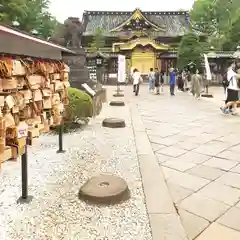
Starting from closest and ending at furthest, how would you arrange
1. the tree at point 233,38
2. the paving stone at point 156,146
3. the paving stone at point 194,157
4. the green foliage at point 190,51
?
the paving stone at point 194,157 < the paving stone at point 156,146 < the green foliage at point 190,51 < the tree at point 233,38

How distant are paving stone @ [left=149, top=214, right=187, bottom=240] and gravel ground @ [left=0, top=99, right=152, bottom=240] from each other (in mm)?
69

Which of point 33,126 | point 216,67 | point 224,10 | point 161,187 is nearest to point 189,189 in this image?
point 161,187

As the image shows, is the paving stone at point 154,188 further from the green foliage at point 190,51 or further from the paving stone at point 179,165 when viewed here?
the green foliage at point 190,51

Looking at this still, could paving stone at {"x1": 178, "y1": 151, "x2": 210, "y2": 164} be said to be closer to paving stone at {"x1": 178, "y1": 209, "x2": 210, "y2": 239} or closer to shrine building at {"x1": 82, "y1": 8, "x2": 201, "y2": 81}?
paving stone at {"x1": 178, "y1": 209, "x2": 210, "y2": 239}

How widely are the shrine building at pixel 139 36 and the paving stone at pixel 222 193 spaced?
24168 millimetres

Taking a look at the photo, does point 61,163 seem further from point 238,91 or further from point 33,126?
point 238,91

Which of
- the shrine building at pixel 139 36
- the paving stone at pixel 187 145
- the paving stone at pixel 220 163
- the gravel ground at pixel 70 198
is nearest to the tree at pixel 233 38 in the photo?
the shrine building at pixel 139 36

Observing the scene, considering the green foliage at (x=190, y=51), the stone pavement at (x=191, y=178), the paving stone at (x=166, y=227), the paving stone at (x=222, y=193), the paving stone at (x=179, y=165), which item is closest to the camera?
the paving stone at (x=166, y=227)

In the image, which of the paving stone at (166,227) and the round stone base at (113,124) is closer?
the paving stone at (166,227)

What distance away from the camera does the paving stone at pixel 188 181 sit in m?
3.88

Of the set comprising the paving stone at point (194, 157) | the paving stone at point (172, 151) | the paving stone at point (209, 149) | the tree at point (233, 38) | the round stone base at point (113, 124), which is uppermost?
the tree at point (233, 38)

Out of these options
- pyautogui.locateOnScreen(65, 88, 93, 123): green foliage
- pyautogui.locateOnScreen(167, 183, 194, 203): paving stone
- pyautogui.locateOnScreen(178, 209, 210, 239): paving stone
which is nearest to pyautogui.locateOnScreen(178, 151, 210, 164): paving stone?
pyautogui.locateOnScreen(167, 183, 194, 203): paving stone

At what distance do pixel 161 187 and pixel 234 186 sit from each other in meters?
0.95

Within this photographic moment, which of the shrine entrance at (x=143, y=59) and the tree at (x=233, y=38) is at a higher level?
the tree at (x=233, y=38)
